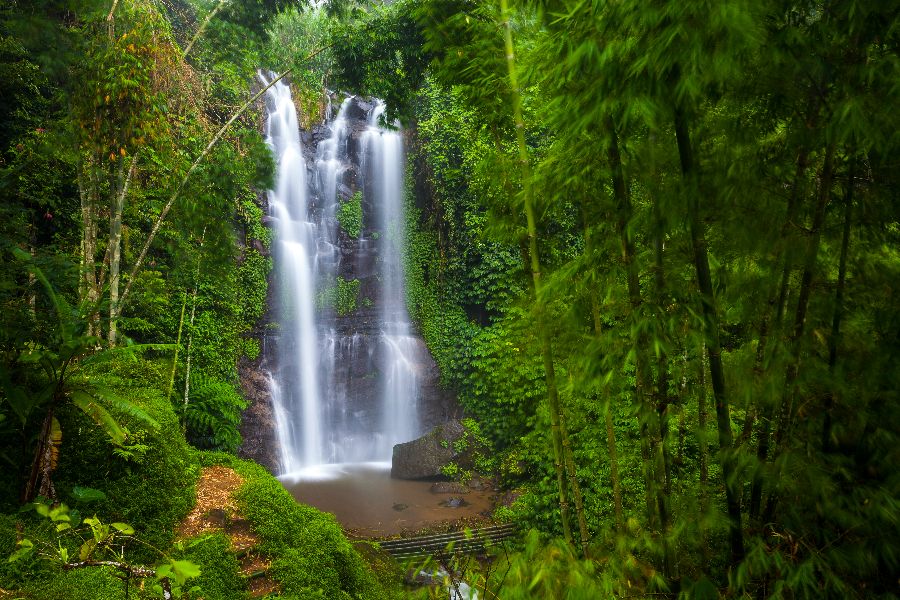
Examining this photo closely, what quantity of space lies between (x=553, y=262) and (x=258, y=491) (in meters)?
3.31

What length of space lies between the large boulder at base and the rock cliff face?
1.83m

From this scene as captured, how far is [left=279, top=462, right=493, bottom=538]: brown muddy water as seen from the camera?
743 centimetres

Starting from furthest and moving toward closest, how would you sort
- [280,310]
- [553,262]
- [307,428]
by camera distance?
[280,310] < [307,428] < [553,262]

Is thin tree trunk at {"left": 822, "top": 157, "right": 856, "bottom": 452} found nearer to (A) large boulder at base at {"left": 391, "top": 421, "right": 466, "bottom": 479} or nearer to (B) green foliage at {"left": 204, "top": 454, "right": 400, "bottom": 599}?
(B) green foliage at {"left": 204, "top": 454, "right": 400, "bottom": 599}

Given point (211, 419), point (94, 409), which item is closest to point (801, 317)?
point (94, 409)

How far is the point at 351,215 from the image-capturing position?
43.5 ft

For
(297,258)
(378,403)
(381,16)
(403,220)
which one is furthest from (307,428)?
(381,16)

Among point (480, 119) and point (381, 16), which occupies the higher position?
point (381, 16)

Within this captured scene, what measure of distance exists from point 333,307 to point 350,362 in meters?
1.57

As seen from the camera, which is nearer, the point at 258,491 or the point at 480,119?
the point at 480,119

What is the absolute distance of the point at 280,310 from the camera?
11969 mm

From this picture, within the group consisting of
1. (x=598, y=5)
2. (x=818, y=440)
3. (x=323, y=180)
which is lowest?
(x=818, y=440)

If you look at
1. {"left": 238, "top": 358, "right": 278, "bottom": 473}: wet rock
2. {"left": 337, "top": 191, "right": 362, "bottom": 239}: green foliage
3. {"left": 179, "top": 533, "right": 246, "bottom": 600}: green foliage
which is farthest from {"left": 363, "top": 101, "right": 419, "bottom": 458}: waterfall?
A: {"left": 179, "top": 533, "right": 246, "bottom": 600}: green foliage

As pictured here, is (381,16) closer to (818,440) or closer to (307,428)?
(818,440)
